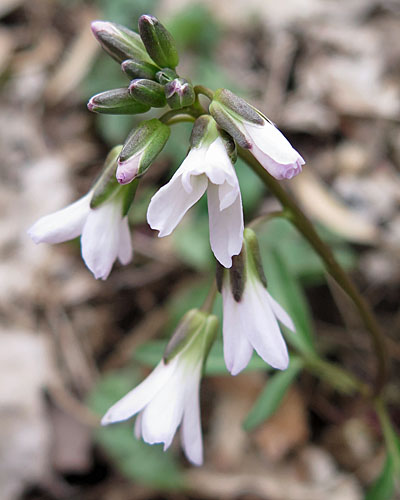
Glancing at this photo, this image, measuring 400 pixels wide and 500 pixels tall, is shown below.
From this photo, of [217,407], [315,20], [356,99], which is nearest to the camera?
[217,407]

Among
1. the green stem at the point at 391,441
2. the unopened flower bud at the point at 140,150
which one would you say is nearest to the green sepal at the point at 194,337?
the unopened flower bud at the point at 140,150

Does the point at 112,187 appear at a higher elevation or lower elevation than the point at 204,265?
higher

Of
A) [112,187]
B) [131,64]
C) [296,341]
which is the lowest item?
[296,341]

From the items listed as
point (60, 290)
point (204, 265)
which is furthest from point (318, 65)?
point (60, 290)

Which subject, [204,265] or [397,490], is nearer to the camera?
[397,490]

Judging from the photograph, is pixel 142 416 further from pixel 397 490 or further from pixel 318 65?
pixel 318 65

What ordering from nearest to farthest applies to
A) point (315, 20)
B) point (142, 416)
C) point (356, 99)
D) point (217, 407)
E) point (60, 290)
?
1. point (142, 416)
2. point (217, 407)
3. point (60, 290)
4. point (356, 99)
5. point (315, 20)

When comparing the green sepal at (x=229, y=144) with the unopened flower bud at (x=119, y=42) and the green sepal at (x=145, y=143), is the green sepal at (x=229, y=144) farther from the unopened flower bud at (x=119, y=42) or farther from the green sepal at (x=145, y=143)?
the unopened flower bud at (x=119, y=42)
